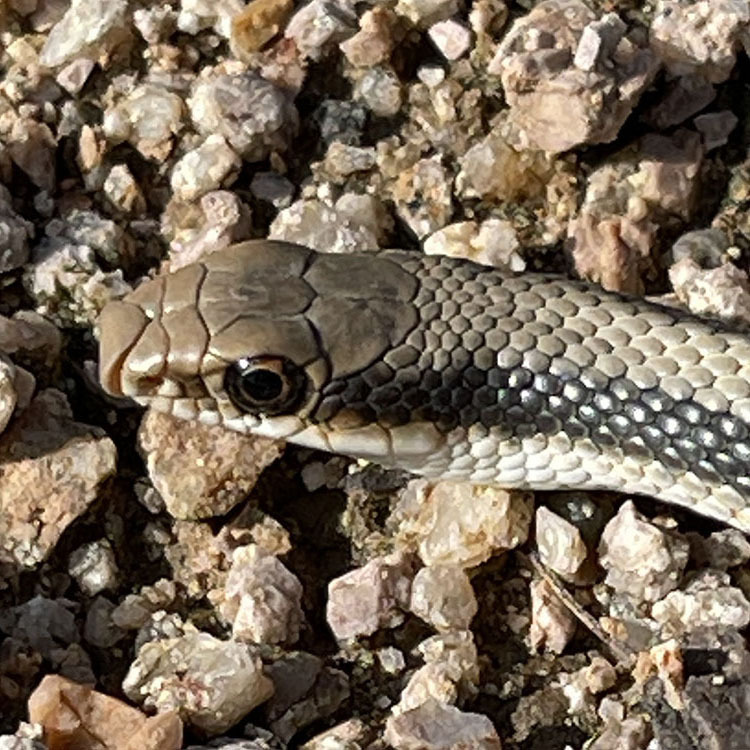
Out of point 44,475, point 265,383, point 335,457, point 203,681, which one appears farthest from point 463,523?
point 44,475

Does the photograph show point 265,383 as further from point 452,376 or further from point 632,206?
point 632,206

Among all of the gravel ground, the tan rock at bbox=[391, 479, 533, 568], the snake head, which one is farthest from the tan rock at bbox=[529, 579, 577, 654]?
the snake head

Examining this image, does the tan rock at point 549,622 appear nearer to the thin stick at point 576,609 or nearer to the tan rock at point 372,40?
the thin stick at point 576,609

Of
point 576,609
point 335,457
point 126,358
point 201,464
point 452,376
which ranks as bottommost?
point 576,609

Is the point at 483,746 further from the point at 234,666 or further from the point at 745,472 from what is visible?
the point at 745,472

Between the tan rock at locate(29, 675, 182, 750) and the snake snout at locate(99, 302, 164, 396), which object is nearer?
the tan rock at locate(29, 675, 182, 750)

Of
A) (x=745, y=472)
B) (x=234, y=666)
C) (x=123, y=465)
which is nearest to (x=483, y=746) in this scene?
(x=234, y=666)

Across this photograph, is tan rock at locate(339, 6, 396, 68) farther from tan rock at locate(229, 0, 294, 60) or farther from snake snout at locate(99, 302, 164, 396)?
snake snout at locate(99, 302, 164, 396)
